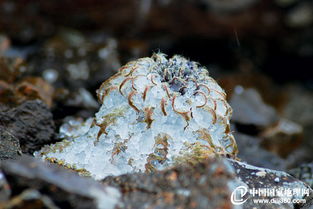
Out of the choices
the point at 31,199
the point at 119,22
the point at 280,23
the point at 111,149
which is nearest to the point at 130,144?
the point at 111,149

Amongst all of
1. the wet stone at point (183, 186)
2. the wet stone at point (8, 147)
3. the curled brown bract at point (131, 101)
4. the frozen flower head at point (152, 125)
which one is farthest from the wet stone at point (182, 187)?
the wet stone at point (8, 147)

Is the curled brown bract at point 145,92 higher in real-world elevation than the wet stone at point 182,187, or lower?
higher

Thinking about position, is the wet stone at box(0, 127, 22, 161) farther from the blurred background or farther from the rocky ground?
the blurred background

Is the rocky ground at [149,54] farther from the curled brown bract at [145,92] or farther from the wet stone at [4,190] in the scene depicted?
the curled brown bract at [145,92]

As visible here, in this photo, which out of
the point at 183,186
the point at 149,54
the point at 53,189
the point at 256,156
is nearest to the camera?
the point at 53,189

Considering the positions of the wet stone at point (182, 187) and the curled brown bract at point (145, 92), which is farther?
the curled brown bract at point (145, 92)

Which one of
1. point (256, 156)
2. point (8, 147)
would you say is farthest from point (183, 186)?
point (256, 156)

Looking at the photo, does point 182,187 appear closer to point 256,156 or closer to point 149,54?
point 256,156
